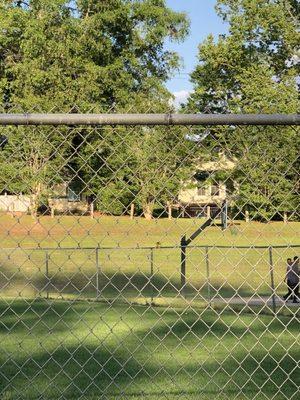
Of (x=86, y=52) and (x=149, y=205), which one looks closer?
(x=149, y=205)

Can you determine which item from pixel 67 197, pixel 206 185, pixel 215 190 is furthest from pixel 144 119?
pixel 67 197

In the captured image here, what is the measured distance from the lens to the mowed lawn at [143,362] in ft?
21.5

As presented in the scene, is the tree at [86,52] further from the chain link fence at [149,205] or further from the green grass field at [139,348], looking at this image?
the chain link fence at [149,205]

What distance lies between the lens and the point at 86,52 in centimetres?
3975

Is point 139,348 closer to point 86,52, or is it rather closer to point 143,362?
point 143,362

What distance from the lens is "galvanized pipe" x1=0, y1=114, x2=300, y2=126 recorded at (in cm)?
386

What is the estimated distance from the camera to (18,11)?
38719 mm

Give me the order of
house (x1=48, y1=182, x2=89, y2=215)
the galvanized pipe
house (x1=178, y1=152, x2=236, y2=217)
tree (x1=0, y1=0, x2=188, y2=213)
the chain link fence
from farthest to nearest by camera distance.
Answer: tree (x1=0, y1=0, x2=188, y2=213), house (x1=48, y1=182, x2=89, y2=215), house (x1=178, y1=152, x2=236, y2=217), the chain link fence, the galvanized pipe

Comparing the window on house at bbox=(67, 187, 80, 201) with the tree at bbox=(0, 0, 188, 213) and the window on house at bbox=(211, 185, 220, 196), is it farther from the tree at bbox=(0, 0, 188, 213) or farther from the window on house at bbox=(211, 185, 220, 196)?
the tree at bbox=(0, 0, 188, 213)

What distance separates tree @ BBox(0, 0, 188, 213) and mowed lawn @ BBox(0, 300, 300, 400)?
25.4m

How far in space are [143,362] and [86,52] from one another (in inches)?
1309

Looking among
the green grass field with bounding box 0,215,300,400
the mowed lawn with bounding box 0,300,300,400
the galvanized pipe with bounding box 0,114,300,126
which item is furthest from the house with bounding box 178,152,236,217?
the mowed lawn with bounding box 0,300,300,400

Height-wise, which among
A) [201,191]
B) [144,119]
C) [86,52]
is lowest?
Answer: [201,191]

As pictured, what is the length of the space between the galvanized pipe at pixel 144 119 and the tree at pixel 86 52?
31.5 metres
